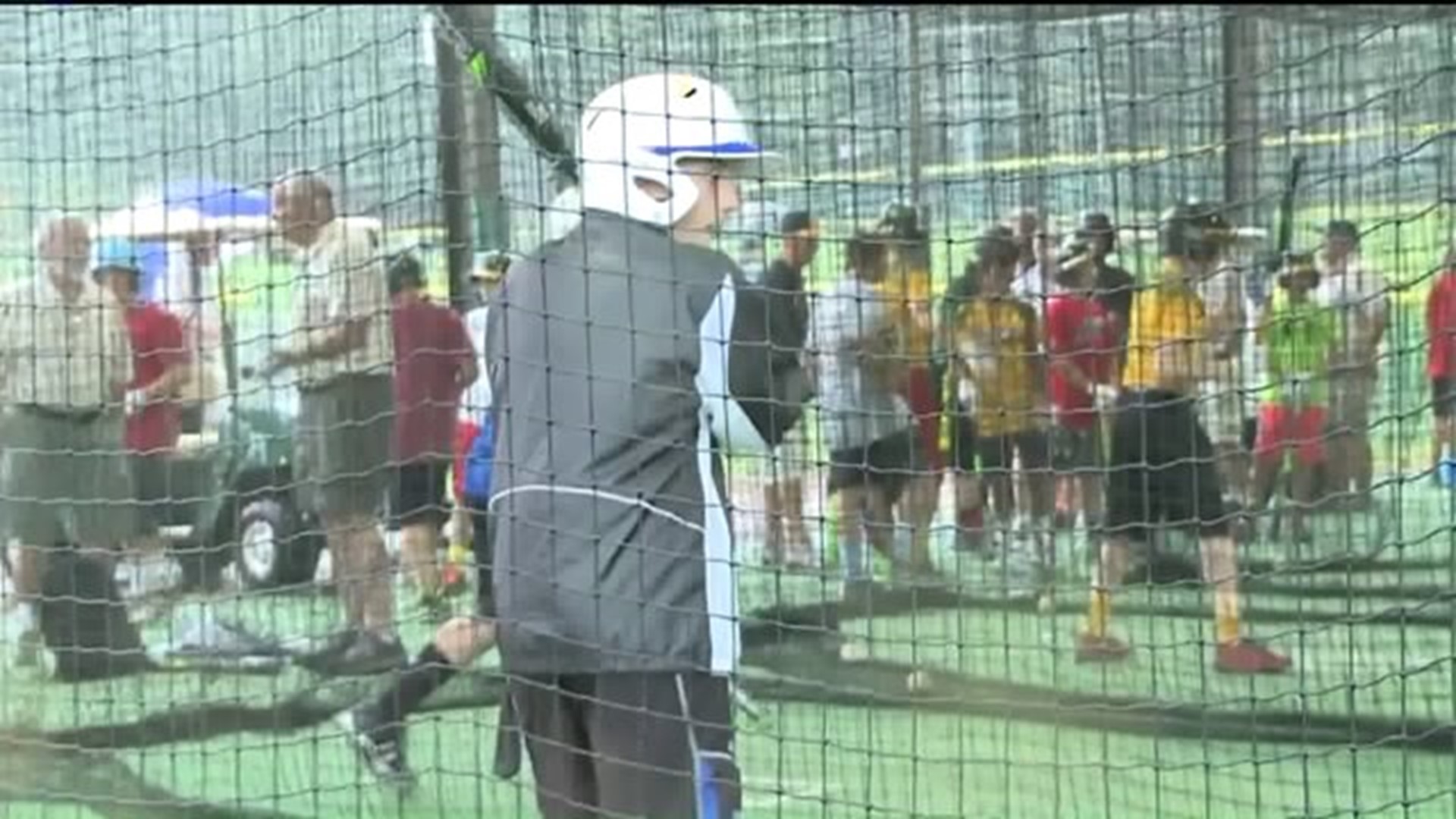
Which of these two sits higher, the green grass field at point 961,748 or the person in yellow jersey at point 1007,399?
the person in yellow jersey at point 1007,399

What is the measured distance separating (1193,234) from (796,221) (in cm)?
131

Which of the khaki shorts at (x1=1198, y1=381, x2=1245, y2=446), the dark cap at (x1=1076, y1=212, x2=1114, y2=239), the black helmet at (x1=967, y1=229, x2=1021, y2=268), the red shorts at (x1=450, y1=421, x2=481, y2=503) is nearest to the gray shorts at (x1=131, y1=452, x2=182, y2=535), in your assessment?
the red shorts at (x1=450, y1=421, x2=481, y2=503)

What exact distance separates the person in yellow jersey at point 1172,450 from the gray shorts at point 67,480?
2.85 meters

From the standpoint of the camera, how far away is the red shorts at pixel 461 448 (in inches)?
251

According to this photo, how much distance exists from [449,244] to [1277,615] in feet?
12.2

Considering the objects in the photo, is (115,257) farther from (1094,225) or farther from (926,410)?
(1094,225)

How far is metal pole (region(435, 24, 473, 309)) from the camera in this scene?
6.15m

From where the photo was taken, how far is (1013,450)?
8430 mm

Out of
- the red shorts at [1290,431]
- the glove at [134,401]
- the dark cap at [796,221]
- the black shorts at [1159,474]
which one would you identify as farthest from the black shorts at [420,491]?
the red shorts at [1290,431]

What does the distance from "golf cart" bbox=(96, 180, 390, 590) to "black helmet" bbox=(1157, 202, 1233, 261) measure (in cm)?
269

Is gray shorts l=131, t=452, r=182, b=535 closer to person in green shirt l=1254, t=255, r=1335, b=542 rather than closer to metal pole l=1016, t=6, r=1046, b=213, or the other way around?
metal pole l=1016, t=6, r=1046, b=213

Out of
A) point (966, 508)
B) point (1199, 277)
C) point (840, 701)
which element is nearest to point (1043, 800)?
point (840, 701)

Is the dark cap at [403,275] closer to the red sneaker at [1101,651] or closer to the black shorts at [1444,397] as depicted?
the red sneaker at [1101,651]

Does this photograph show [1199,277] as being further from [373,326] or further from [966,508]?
[373,326]
